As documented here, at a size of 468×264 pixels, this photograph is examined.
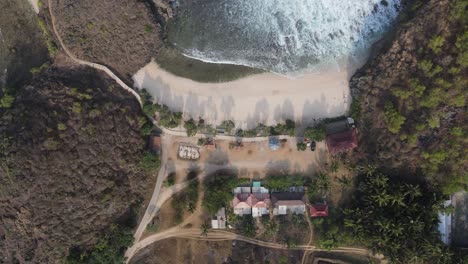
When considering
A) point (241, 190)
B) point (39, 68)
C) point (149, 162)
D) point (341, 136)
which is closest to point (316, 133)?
point (341, 136)

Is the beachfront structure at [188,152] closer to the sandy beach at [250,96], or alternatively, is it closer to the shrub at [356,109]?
the sandy beach at [250,96]

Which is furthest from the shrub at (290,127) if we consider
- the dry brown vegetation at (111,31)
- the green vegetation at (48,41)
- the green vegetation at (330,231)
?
the green vegetation at (48,41)

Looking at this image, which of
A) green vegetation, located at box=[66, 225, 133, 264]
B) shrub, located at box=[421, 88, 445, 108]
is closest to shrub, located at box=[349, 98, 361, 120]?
shrub, located at box=[421, 88, 445, 108]

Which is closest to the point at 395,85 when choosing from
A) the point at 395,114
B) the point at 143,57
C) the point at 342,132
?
the point at 395,114

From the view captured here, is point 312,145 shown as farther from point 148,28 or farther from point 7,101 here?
point 7,101

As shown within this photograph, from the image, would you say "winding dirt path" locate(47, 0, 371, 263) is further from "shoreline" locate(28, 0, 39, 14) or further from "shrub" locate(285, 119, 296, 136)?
"shoreline" locate(28, 0, 39, 14)

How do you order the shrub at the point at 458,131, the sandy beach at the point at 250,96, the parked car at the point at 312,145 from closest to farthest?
the shrub at the point at 458,131, the parked car at the point at 312,145, the sandy beach at the point at 250,96

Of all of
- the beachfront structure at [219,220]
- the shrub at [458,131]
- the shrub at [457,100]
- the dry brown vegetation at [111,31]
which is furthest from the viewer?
the beachfront structure at [219,220]
